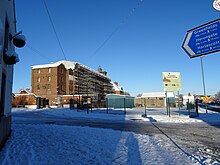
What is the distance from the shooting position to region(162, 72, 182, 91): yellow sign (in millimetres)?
22031

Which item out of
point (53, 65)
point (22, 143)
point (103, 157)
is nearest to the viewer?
point (103, 157)

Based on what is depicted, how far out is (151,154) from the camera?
5.83m

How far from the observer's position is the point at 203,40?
3041mm

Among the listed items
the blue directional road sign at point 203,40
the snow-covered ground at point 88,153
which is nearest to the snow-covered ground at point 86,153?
the snow-covered ground at point 88,153

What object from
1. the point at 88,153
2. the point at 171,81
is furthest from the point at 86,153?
the point at 171,81

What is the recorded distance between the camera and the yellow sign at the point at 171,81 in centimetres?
2203

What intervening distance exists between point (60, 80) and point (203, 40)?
63303 mm

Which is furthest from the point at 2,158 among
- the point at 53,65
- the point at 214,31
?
the point at 53,65

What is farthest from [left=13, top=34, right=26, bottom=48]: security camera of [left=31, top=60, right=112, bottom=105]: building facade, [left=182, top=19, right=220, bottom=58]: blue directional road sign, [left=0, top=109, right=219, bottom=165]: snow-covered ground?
[left=31, top=60, right=112, bottom=105]: building facade

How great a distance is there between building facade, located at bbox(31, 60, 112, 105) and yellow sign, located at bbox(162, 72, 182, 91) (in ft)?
115

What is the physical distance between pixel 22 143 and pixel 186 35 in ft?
19.3

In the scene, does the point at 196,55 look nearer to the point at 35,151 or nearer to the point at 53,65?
the point at 35,151

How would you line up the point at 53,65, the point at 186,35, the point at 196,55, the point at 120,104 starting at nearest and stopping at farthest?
the point at 196,55, the point at 186,35, the point at 120,104, the point at 53,65

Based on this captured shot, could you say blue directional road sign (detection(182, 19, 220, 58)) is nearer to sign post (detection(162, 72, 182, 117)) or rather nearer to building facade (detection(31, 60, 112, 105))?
sign post (detection(162, 72, 182, 117))
